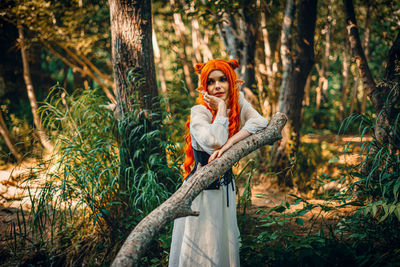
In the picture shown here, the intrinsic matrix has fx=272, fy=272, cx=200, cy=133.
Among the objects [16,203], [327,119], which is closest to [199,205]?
[16,203]

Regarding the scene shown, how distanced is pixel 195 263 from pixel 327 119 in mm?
8467

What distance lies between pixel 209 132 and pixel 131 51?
1566 millimetres

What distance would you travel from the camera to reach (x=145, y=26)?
290cm

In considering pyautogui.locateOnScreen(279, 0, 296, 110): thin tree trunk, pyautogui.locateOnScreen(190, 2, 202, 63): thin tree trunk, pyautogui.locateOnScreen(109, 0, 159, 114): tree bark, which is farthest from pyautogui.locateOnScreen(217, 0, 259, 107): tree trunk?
pyautogui.locateOnScreen(109, 0, 159, 114): tree bark

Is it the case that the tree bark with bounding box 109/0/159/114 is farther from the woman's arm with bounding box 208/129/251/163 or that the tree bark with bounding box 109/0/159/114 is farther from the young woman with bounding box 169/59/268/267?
the woman's arm with bounding box 208/129/251/163

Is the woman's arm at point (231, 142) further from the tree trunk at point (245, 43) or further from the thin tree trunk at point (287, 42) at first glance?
the tree trunk at point (245, 43)

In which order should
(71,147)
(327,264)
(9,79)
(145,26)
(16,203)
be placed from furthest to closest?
(9,79) < (16,203) < (145,26) < (71,147) < (327,264)

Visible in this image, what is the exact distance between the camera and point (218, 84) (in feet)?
6.56

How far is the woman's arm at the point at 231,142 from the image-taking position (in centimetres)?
184

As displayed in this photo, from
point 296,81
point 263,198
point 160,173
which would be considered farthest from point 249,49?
point 160,173

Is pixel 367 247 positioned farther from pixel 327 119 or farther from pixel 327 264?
pixel 327 119

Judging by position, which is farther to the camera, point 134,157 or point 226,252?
point 134,157

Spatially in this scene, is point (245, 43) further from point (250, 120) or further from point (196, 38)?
point (250, 120)

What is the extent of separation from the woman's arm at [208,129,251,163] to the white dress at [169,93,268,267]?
0.03 metres
